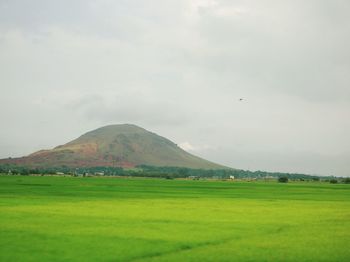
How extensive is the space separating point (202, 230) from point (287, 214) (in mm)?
12649

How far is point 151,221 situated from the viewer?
93.6 ft

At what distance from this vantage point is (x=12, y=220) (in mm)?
27500

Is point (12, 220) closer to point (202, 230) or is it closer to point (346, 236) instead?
point (202, 230)

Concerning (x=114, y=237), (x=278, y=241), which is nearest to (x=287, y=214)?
(x=278, y=241)

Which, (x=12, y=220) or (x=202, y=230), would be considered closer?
(x=202, y=230)

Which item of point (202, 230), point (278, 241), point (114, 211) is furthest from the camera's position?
point (114, 211)

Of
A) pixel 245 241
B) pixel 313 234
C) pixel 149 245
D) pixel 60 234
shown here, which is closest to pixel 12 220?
pixel 60 234

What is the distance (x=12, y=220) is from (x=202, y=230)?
→ 1125 centimetres

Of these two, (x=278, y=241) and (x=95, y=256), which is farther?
(x=278, y=241)

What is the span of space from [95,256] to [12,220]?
12.0 meters

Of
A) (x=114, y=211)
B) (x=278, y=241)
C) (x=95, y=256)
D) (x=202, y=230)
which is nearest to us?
(x=95, y=256)

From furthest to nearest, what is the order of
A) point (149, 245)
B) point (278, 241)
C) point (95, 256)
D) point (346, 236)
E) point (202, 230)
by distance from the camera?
point (202, 230)
point (346, 236)
point (278, 241)
point (149, 245)
point (95, 256)

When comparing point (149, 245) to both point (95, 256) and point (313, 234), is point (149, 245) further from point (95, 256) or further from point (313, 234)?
point (313, 234)

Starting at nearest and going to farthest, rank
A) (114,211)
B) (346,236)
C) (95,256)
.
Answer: (95,256) → (346,236) → (114,211)
